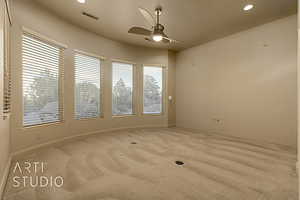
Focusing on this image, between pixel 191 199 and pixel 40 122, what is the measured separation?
321 cm

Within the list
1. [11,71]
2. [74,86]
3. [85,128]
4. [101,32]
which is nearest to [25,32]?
[11,71]

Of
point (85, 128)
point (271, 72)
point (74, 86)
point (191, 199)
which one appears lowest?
point (191, 199)

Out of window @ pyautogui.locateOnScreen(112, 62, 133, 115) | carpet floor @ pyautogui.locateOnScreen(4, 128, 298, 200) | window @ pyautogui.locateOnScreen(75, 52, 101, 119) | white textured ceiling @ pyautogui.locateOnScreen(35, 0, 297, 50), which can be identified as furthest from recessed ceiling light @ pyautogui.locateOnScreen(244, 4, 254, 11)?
window @ pyautogui.locateOnScreen(75, 52, 101, 119)

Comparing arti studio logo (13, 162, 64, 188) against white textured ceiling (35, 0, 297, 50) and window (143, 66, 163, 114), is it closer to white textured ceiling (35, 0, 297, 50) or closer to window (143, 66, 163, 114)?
white textured ceiling (35, 0, 297, 50)

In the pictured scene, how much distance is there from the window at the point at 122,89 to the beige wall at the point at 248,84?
2.19m

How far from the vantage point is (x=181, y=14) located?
2.99m

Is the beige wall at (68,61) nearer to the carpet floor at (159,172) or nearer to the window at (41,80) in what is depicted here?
the window at (41,80)

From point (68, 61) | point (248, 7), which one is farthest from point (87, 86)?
point (248, 7)

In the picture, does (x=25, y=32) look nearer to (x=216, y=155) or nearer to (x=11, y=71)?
(x=11, y=71)

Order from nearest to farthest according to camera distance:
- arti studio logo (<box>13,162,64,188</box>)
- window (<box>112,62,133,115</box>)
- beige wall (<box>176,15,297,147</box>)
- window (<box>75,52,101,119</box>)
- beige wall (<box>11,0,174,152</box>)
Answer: arti studio logo (<box>13,162,64,188</box>), beige wall (<box>11,0,174,152</box>), beige wall (<box>176,15,297,147</box>), window (<box>75,52,101,119</box>), window (<box>112,62,133,115</box>)

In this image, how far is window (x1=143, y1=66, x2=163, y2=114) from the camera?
16.9 feet

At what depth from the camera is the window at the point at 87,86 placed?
367cm

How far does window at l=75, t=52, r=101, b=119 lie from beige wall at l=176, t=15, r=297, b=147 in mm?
3269

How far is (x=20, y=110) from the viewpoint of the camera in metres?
2.48
